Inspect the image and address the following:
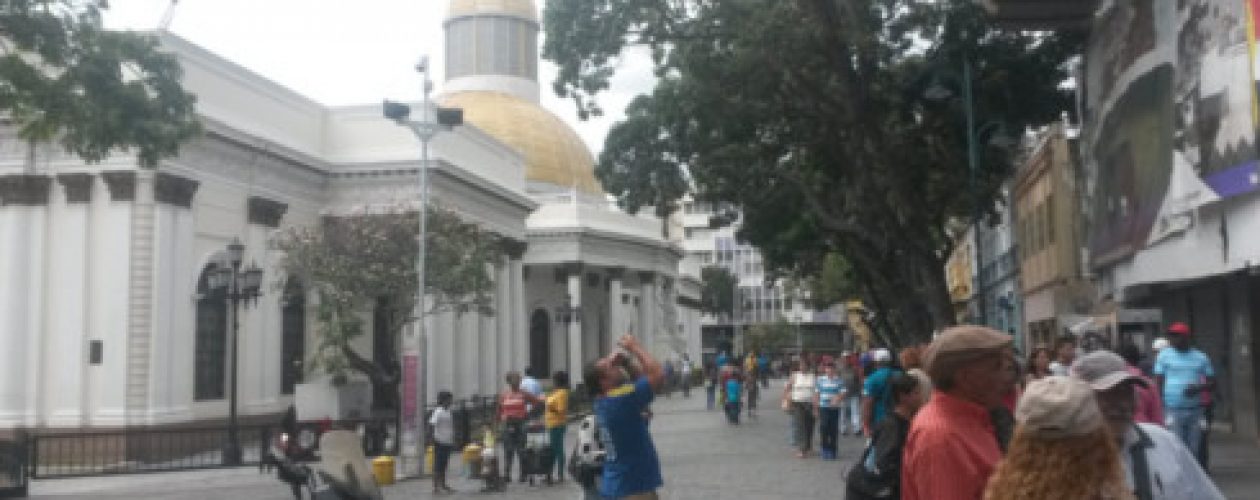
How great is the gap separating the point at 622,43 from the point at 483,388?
86.4 feet

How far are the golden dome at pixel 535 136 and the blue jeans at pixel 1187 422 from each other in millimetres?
46420

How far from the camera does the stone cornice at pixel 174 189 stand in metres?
26.9

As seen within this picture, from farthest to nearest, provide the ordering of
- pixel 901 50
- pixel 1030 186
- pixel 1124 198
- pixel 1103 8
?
pixel 1030 186 < pixel 901 50 < pixel 1103 8 < pixel 1124 198

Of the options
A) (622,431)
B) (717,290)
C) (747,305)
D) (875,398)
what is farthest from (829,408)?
(747,305)

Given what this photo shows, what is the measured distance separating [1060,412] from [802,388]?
16.2 meters

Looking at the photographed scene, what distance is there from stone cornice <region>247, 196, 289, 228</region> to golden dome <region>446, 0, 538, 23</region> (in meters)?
33.8

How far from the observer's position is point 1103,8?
61.8 feet

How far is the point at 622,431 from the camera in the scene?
691 centimetres

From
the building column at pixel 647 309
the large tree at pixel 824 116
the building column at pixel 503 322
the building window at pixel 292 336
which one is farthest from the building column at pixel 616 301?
the large tree at pixel 824 116

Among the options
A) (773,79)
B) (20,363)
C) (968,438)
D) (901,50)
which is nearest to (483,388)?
(20,363)

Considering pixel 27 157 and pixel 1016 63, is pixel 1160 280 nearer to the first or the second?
pixel 1016 63

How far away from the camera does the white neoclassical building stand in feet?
87.6

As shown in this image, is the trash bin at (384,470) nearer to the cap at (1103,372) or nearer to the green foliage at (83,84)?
the green foliage at (83,84)

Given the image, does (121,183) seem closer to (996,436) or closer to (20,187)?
(20,187)
